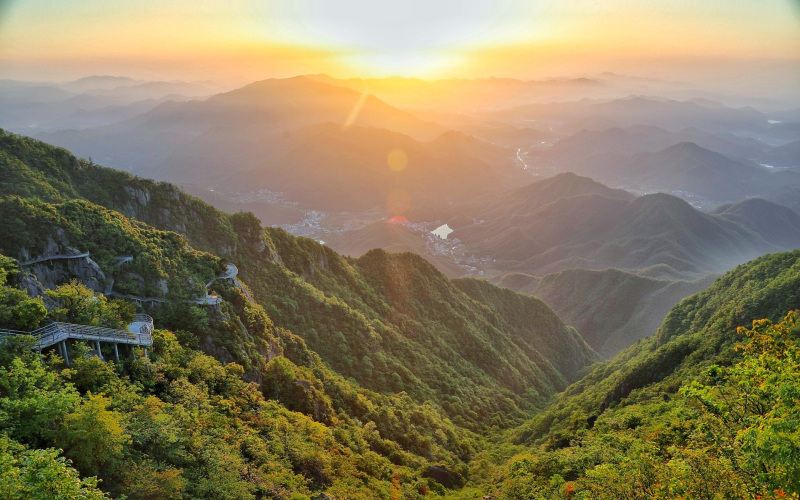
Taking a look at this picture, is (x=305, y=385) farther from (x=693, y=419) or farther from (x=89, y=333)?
(x=693, y=419)

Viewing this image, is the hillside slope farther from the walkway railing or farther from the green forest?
the walkway railing

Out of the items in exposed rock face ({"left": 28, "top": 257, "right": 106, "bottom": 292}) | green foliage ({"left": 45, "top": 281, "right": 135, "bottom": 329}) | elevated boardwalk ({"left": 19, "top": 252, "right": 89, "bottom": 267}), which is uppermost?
elevated boardwalk ({"left": 19, "top": 252, "right": 89, "bottom": 267})

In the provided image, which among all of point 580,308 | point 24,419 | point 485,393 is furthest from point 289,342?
point 580,308

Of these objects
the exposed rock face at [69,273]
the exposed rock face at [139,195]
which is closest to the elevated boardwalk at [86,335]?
the exposed rock face at [69,273]

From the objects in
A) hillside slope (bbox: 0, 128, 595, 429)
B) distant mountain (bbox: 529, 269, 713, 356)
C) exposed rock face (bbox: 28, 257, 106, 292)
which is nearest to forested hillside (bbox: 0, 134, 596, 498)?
exposed rock face (bbox: 28, 257, 106, 292)

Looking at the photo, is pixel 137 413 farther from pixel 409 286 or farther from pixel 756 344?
pixel 409 286
